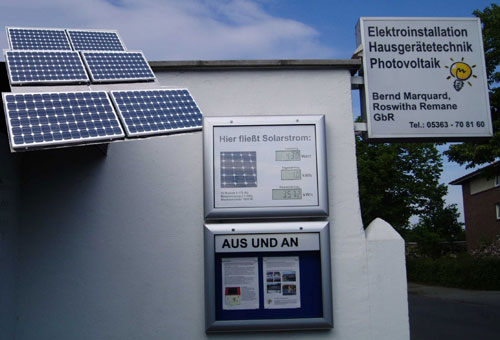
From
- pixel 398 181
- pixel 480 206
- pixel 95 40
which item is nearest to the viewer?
pixel 95 40

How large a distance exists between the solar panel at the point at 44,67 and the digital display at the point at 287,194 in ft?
6.51

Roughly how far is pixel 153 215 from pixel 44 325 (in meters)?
1.40

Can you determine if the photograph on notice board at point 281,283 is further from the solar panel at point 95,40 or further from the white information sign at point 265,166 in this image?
the solar panel at point 95,40

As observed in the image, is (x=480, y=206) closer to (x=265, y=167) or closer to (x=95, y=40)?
(x=265, y=167)

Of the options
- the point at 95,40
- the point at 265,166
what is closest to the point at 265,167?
the point at 265,166

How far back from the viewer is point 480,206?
3744cm

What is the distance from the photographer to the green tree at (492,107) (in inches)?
724

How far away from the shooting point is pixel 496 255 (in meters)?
25.3

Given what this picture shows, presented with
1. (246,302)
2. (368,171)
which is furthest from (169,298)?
(368,171)

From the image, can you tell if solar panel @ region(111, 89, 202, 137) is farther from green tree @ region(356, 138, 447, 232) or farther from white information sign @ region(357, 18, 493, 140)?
green tree @ region(356, 138, 447, 232)

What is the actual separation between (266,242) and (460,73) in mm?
2838

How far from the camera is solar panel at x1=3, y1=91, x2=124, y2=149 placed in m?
3.35

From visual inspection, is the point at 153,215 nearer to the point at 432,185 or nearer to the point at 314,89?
the point at 314,89

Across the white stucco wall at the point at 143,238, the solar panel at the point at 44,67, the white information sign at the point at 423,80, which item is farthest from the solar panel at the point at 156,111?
the white information sign at the point at 423,80
